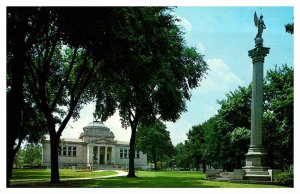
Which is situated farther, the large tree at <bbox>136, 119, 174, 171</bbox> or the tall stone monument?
the large tree at <bbox>136, 119, 174, 171</bbox>

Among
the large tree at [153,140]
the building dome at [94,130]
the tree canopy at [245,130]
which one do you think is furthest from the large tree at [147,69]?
the building dome at [94,130]

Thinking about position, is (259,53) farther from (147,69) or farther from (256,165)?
(147,69)

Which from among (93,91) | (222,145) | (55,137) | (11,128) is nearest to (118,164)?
(222,145)

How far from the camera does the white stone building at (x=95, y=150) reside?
307 feet

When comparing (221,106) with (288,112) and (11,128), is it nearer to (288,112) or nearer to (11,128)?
(288,112)

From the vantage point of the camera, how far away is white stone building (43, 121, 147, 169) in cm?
9350

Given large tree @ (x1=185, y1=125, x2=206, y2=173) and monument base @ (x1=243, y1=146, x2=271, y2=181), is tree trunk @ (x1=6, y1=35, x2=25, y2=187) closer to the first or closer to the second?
monument base @ (x1=243, y1=146, x2=271, y2=181)

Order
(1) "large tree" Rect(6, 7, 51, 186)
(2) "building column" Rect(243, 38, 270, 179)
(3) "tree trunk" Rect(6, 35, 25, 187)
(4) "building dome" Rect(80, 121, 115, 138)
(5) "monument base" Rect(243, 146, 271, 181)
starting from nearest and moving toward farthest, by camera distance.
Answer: (1) "large tree" Rect(6, 7, 51, 186), (3) "tree trunk" Rect(6, 35, 25, 187), (5) "monument base" Rect(243, 146, 271, 181), (2) "building column" Rect(243, 38, 270, 179), (4) "building dome" Rect(80, 121, 115, 138)

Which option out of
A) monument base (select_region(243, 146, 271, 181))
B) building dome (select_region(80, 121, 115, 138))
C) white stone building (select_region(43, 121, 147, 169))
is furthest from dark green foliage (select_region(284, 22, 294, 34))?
building dome (select_region(80, 121, 115, 138))

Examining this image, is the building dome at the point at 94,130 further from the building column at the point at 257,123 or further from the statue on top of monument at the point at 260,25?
the building column at the point at 257,123

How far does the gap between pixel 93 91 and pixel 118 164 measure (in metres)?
65.7

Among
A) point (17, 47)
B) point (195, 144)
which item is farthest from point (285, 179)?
point (195, 144)

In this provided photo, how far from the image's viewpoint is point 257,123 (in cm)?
2955

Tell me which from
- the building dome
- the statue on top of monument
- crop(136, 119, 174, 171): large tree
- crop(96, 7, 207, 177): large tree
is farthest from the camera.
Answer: the building dome
